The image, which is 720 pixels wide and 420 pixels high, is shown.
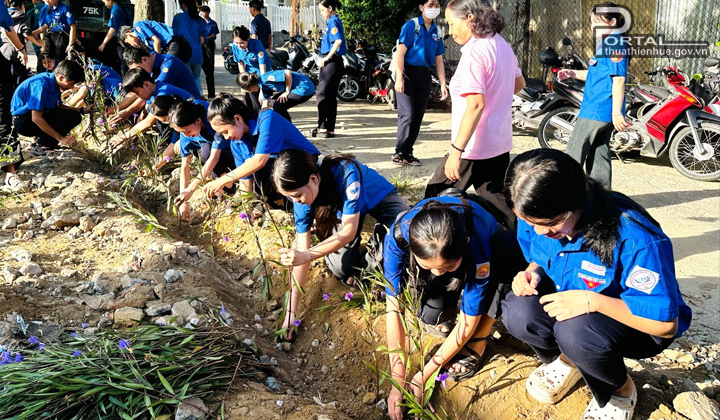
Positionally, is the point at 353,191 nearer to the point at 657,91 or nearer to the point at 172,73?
the point at 172,73

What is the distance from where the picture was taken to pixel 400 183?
4.94 m

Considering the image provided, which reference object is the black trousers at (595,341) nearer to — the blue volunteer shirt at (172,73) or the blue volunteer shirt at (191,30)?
the blue volunteer shirt at (172,73)

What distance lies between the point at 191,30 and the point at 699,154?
18.7 ft

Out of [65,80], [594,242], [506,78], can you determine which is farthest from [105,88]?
[594,242]

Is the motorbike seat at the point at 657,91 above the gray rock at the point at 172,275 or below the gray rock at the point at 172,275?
above

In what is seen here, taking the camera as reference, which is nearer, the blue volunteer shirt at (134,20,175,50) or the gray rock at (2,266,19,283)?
the gray rock at (2,266,19,283)

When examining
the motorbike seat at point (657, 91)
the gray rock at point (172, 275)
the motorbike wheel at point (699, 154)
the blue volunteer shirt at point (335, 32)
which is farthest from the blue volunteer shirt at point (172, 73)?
the motorbike wheel at point (699, 154)

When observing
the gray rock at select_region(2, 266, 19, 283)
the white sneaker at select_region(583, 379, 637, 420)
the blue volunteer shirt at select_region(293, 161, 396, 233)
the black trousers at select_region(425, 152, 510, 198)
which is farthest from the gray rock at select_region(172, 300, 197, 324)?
the white sneaker at select_region(583, 379, 637, 420)

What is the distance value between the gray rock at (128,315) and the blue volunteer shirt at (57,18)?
6.34m

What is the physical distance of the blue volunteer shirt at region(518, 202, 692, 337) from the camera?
1874 mm

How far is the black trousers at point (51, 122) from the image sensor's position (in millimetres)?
5195

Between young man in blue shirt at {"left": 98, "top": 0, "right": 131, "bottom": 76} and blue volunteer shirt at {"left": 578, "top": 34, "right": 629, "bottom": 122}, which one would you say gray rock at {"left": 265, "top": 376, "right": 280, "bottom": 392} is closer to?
blue volunteer shirt at {"left": 578, "top": 34, "right": 629, "bottom": 122}

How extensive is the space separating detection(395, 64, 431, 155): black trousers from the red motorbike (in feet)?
6.48

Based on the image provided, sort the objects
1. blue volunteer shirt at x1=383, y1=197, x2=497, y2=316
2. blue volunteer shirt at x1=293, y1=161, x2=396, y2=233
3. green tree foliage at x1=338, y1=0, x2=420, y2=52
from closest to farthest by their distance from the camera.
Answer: blue volunteer shirt at x1=383, y1=197, x2=497, y2=316 → blue volunteer shirt at x1=293, y1=161, x2=396, y2=233 → green tree foliage at x1=338, y1=0, x2=420, y2=52
